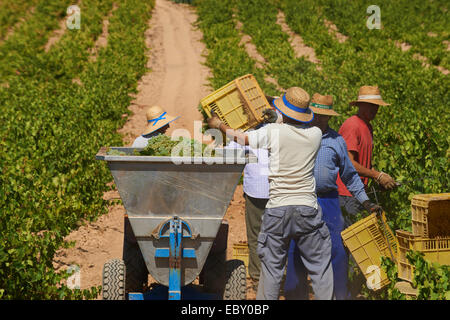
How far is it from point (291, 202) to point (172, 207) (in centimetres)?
93

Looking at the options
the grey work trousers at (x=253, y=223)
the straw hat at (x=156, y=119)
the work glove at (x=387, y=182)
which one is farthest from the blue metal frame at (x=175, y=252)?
the work glove at (x=387, y=182)

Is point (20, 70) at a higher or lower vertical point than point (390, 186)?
higher

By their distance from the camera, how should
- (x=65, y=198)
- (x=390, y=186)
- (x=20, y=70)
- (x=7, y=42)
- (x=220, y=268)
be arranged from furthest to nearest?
1. (x=7, y=42)
2. (x=20, y=70)
3. (x=65, y=198)
4. (x=390, y=186)
5. (x=220, y=268)

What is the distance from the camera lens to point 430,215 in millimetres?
4367

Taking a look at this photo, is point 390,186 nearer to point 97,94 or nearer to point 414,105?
point 414,105

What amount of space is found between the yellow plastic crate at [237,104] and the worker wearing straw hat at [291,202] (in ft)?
7.29

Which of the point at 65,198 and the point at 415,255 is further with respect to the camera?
the point at 65,198

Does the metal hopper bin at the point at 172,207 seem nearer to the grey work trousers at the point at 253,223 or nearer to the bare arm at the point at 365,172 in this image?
the grey work trousers at the point at 253,223

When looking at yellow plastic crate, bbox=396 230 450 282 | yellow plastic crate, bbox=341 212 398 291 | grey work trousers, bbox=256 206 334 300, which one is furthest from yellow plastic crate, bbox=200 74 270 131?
yellow plastic crate, bbox=396 230 450 282

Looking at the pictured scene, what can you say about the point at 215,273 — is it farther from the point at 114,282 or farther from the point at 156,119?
the point at 156,119

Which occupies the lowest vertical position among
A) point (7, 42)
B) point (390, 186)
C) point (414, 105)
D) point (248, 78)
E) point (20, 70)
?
point (390, 186)

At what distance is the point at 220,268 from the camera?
4.64 meters
